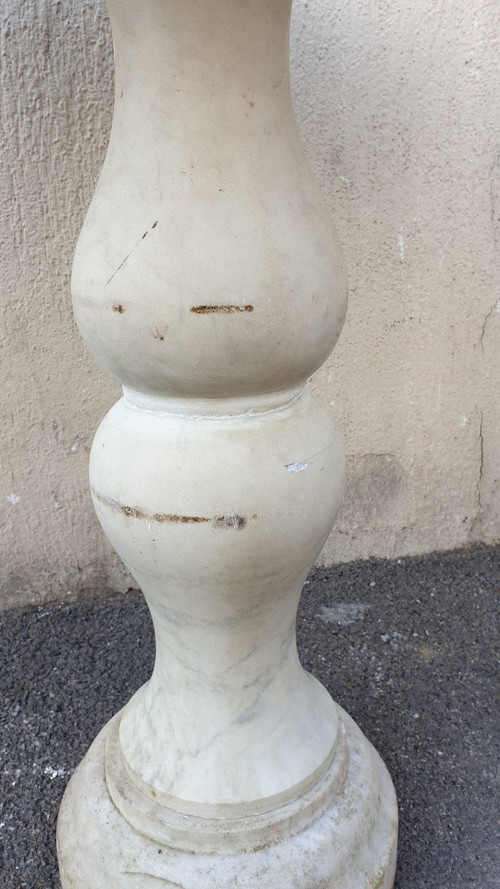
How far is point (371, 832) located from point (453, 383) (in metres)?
1.14

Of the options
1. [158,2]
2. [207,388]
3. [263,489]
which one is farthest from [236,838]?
[158,2]

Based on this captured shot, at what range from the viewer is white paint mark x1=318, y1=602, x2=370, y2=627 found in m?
1.78

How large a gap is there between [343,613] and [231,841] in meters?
0.84

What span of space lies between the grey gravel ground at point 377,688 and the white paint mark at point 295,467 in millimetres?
731

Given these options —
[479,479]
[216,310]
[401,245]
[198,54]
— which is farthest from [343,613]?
[198,54]

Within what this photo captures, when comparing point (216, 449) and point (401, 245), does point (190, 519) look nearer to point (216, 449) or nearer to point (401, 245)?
point (216, 449)

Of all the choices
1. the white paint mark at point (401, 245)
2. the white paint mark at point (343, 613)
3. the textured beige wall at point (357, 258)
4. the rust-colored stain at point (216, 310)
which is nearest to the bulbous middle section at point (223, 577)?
the rust-colored stain at point (216, 310)

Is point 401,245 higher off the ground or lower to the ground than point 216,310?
lower

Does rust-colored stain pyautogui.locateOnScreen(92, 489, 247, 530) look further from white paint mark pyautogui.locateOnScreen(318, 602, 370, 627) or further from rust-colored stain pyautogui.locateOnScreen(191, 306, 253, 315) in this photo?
white paint mark pyautogui.locateOnScreen(318, 602, 370, 627)

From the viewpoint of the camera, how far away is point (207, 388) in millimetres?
871

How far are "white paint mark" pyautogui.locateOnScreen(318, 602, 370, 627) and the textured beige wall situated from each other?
0.19m

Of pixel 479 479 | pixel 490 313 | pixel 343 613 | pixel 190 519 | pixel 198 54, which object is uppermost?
pixel 198 54

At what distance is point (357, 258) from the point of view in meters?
1.70

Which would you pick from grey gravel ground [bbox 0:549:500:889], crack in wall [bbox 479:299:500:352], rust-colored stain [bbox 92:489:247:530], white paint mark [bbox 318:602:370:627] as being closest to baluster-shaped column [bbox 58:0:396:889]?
rust-colored stain [bbox 92:489:247:530]
